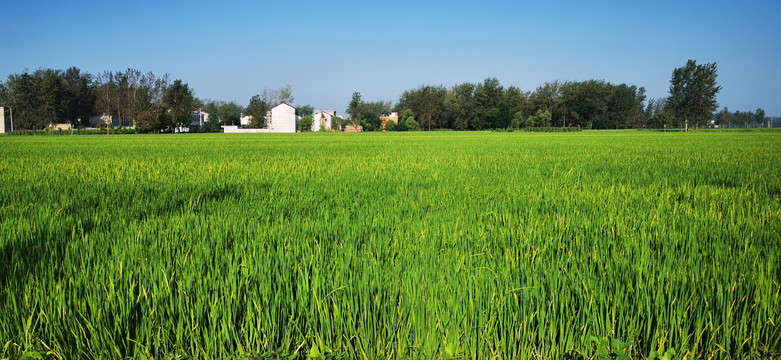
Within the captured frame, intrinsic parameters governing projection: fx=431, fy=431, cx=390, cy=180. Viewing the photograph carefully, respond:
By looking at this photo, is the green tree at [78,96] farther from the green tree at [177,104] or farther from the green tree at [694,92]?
the green tree at [694,92]

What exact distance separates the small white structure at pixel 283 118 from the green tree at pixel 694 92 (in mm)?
67265

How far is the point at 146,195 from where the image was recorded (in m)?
4.21

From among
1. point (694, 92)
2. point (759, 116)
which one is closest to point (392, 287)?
point (694, 92)

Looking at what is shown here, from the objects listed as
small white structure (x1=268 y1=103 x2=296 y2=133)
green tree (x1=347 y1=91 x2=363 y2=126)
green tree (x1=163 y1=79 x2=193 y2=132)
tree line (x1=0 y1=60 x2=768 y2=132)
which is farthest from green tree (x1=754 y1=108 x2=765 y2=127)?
green tree (x1=163 y1=79 x2=193 y2=132)

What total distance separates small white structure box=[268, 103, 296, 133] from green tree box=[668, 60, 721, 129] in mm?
67265

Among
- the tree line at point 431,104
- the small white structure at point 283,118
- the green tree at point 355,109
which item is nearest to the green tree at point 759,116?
the tree line at point 431,104

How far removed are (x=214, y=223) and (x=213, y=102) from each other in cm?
15498

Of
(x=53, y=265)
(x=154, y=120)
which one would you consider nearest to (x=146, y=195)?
(x=53, y=265)

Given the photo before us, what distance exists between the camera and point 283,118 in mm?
87000

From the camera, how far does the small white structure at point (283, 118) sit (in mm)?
86625

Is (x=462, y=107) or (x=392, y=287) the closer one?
(x=392, y=287)

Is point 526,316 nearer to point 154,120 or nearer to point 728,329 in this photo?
point 728,329

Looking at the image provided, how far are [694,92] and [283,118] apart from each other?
7178 centimetres

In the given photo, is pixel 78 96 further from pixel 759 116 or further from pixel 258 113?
pixel 759 116
